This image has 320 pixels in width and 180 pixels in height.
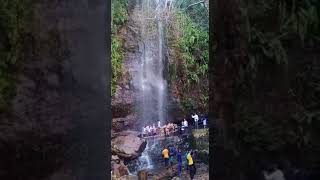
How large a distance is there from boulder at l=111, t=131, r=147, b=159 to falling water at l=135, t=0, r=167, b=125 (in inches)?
16.5

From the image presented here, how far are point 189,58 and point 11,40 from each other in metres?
7.01

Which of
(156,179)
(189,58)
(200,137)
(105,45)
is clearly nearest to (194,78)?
(189,58)

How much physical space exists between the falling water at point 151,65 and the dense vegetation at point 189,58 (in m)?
0.25

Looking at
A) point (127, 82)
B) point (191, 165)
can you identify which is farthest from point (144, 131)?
point (191, 165)

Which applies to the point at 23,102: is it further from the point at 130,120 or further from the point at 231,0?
the point at 130,120

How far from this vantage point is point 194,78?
9242mm

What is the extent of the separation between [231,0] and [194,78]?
702cm

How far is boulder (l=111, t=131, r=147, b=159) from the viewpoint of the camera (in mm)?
8508

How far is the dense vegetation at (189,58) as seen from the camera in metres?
9.26

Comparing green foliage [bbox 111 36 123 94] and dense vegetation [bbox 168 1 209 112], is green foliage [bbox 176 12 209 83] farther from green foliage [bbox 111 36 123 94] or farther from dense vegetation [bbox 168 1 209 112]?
green foliage [bbox 111 36 123 94]

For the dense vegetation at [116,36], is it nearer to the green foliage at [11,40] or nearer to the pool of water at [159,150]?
the pool of water at [159,150]

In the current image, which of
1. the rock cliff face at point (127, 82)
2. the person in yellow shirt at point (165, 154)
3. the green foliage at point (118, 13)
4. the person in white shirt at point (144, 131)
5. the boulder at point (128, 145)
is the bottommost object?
the person in yellow shirt at point (165, 154)

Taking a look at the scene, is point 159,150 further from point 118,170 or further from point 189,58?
point 189,58

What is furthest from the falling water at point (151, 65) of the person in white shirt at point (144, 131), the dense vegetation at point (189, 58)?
the dense vegetation at point (189, 58)
